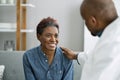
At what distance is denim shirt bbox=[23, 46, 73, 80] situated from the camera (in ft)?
5.49

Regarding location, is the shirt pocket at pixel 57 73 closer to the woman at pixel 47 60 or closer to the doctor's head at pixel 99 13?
the woman at pixel 47 60

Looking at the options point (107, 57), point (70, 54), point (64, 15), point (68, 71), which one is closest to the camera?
point (107, 57)

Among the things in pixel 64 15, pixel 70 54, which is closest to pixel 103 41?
pixel 70 54

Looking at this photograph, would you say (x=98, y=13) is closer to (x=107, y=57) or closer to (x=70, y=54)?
(x=107, y=57)

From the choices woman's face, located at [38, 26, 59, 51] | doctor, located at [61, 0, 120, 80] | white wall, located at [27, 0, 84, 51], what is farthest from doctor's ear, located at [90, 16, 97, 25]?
white wall, located at [27, 0, 84, 51]

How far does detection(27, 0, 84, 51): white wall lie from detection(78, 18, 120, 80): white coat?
2.33 m

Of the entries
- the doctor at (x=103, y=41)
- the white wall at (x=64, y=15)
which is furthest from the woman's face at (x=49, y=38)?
the white wall at (x=64, y=15)

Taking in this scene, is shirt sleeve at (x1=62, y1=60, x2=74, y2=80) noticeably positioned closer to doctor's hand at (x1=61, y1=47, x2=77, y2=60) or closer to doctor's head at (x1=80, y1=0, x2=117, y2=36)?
doctor's hand at (x1=61, y1=47, x2=77, y2=60)

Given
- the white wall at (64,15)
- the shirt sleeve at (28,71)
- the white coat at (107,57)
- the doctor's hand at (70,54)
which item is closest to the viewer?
the white coat at (107,57)

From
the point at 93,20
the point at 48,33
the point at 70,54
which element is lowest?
the point at 70,54

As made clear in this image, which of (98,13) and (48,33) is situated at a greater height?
(98,13)

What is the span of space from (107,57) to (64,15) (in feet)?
7.93

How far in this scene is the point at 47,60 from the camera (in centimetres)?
172

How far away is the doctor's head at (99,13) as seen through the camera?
0.87 meters
